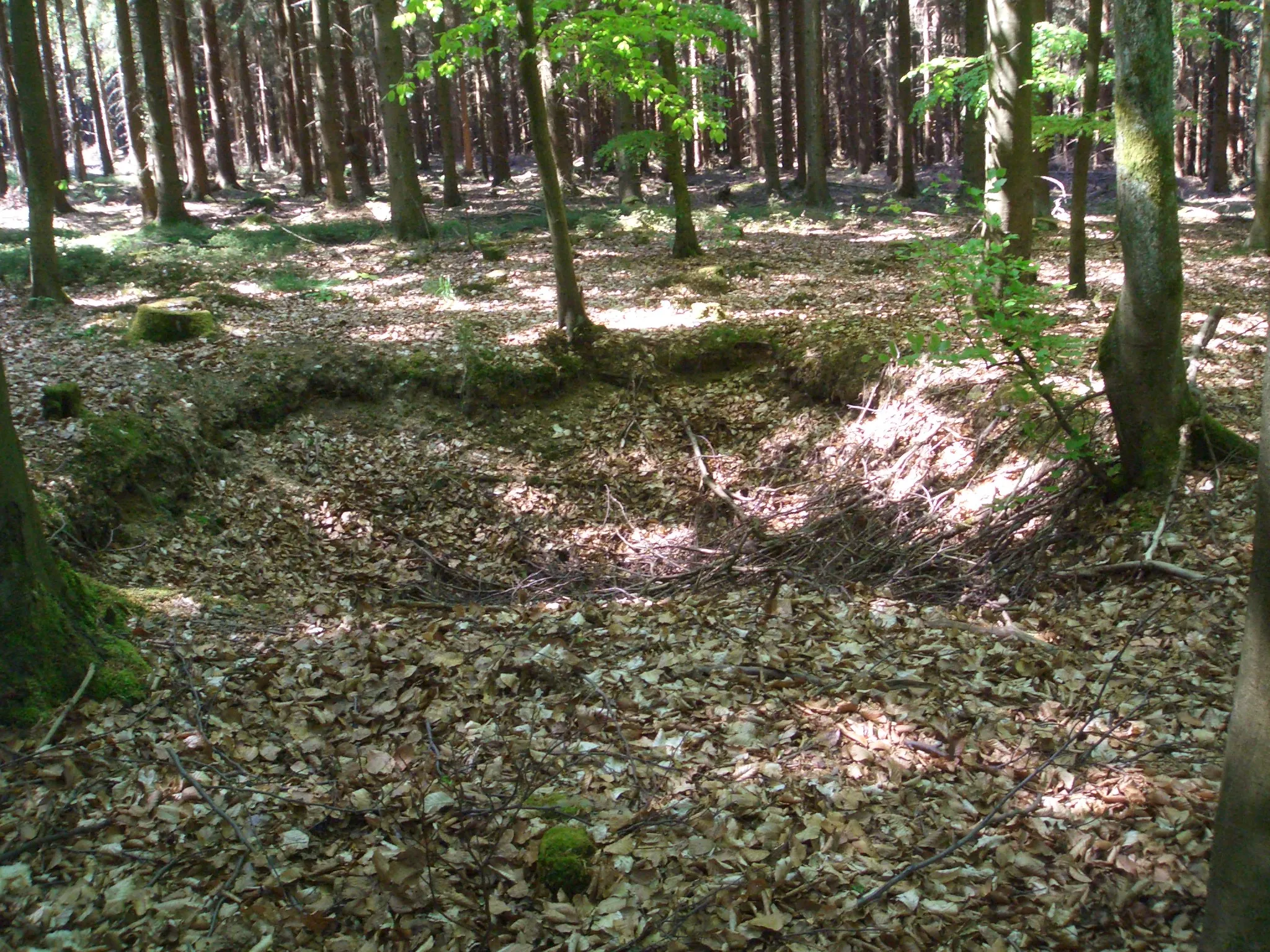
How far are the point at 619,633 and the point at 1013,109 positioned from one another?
7.29 metres

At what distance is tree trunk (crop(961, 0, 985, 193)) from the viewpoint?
16.7 meters

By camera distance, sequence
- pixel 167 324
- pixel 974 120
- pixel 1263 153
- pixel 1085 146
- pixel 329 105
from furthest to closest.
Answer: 1. pixel 329 105
2. pixel 974 120
3. pixel 1263 153
4. pixel 167 324
5. pixel 1085 146

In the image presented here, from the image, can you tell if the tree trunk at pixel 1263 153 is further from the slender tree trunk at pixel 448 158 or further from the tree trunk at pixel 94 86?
the tree trunk at pixel 94 86

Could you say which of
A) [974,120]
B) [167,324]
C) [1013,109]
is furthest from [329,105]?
[1013,109]

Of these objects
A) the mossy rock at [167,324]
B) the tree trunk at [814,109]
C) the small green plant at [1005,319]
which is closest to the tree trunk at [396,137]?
the mossy rock at [167,324]

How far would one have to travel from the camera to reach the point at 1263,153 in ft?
46.4

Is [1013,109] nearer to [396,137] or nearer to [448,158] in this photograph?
[396,137]

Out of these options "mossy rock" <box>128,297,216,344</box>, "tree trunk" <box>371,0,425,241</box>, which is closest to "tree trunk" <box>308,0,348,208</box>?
"tree trunk" <box>371,0,425,241</box>

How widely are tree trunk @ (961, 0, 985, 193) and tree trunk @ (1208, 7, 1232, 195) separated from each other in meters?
7.79

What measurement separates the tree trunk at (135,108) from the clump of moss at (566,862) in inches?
738

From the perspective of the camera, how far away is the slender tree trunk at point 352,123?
23.4 m

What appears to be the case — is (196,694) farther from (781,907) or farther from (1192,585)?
(1192,585)

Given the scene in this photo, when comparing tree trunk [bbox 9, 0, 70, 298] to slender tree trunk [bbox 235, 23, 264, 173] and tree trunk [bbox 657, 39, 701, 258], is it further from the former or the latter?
slender tree trunk [bbox 235, 23, 264, 173]

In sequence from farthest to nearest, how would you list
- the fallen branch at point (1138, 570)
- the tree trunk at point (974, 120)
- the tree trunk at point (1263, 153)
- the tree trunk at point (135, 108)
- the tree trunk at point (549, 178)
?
1. the tree trunk at point (135, 108)
2. the tree trunk at point (974, 120)
3. the tree trunk at point (1263, 153)
4. the tree trunk at point (549, 178)
5. the fallen branch at point (1138, 570)
